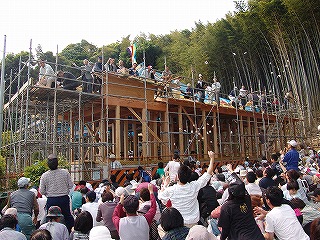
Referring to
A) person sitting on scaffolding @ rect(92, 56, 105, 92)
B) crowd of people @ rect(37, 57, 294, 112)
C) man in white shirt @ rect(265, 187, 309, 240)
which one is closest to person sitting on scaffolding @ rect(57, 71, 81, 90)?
crowd of people @ rect(37, 57, 294, 112)

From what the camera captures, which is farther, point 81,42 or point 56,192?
point 81,42

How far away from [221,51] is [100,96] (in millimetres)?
16289

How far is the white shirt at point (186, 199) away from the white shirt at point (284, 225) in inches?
38.8

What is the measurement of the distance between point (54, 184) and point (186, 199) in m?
2.22

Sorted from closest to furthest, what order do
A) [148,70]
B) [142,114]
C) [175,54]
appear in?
1. [142,114]
2. [148,70]
3. [175,54]

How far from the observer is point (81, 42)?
140 feet

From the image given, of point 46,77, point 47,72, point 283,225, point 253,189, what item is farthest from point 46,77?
point 283,225

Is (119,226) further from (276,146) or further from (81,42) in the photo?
(81,42)

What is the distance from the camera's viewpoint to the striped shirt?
466cm

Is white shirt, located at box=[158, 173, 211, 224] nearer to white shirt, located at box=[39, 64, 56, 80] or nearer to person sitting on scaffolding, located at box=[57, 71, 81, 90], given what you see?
white shirt, located at box=[39, 64, 56, 80]

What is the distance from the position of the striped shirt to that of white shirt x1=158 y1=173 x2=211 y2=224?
5.94 ft

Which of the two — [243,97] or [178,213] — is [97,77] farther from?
[243,97]

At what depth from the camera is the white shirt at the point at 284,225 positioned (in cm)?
292

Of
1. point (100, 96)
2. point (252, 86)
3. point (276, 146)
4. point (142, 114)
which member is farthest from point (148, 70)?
point (252, 86)
